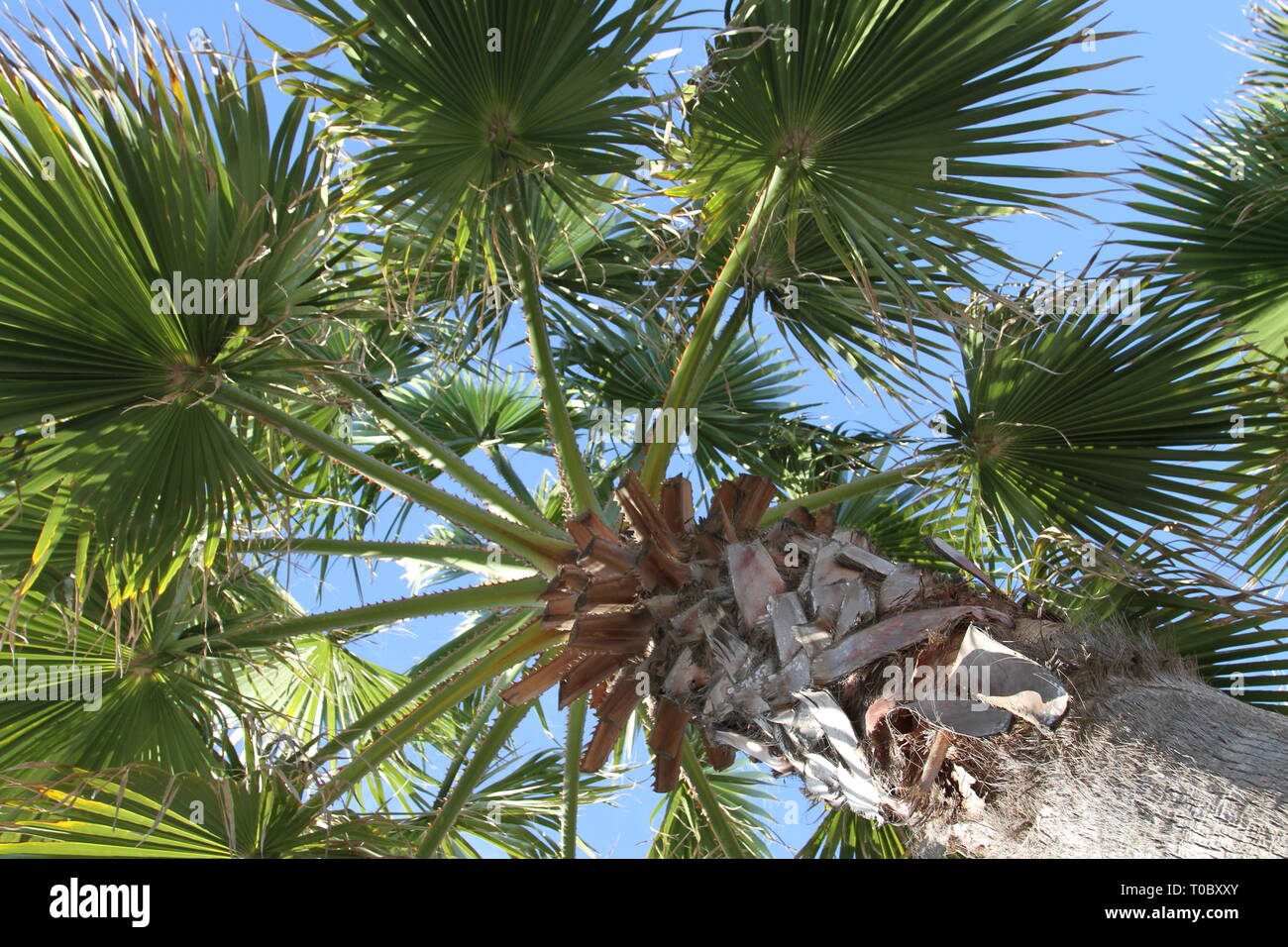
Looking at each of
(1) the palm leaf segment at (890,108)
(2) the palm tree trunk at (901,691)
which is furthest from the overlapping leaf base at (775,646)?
(1) the palm leaf segment at (890,108)

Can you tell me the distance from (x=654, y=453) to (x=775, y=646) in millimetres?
1368

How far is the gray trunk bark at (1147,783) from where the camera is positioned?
4.15 feet

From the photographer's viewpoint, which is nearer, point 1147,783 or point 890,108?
point 1147,783

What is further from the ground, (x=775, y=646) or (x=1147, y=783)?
(x=775, y=646)

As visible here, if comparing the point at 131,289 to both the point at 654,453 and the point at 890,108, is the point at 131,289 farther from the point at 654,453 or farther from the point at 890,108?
the point at 890,108

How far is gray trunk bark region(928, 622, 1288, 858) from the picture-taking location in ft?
4.15

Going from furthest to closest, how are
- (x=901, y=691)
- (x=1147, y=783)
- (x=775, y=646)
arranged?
(x=775, y=646)
(x=901, y=691)
(x=1147, y=783)

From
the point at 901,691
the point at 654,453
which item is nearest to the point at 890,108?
the point at 654,453

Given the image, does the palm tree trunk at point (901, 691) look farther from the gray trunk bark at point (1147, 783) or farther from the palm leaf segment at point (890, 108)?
the palm leaf segment at point (890, 108)

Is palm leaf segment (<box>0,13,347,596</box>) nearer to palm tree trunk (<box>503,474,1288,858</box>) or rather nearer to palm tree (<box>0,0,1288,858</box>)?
palm tree (<box>0,0,1288,858</box>)

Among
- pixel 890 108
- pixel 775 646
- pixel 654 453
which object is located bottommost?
pixel 775 646

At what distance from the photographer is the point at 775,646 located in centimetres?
206
